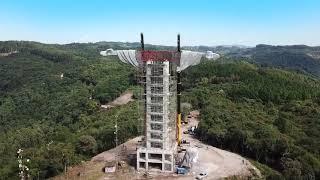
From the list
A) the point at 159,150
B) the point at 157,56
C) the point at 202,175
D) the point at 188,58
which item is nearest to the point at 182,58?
the point at 188,58

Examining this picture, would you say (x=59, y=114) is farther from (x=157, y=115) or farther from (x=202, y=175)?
(x=202, y=175)

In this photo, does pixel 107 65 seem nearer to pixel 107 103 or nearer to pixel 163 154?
pixel 107 103

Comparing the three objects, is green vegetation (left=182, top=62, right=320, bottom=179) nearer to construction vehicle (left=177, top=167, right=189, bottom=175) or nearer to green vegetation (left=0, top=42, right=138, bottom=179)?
construction vehicle (left=177, top=167, right=189, bottom=175)

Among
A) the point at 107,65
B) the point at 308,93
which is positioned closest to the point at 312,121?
the point at 308,93

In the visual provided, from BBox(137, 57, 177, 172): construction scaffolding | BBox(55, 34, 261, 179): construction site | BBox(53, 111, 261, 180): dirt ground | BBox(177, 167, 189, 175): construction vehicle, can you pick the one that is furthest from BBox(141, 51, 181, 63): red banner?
BBox(53, 111, 261, 180): dirt ground

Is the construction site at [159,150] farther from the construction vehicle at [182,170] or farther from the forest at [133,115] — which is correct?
the forest at [133,115]

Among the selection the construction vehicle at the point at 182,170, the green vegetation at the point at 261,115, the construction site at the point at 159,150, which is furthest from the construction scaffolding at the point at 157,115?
the green vegetation at the point at 261,115

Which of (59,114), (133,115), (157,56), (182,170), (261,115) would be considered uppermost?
(157,56)
